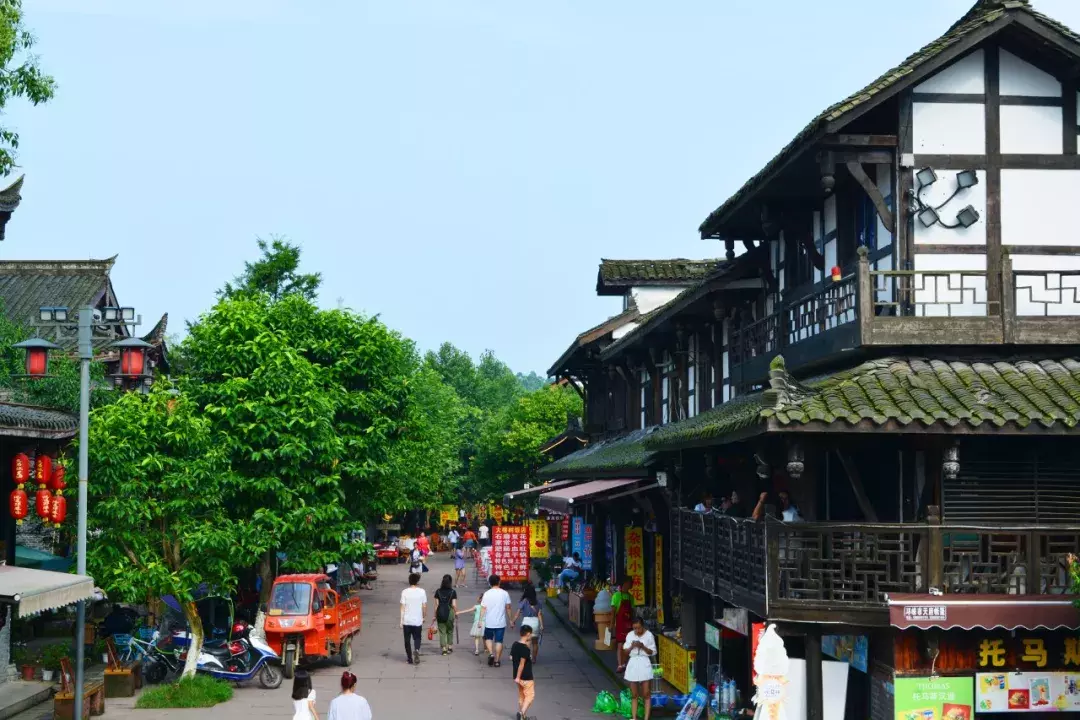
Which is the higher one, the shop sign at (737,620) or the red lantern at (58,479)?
the red lantern at (58,479)

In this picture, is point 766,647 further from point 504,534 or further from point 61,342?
point 61,342

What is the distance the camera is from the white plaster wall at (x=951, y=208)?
1493 centimetres

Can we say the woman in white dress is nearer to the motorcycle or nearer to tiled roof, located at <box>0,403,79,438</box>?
the motorcycle

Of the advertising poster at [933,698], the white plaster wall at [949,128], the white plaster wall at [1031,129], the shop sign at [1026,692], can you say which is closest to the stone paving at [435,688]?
the advertising poster at [933,698]

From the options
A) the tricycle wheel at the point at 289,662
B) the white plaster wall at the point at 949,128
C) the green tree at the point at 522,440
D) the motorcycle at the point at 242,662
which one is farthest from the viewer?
the green tree at the point at 522,440

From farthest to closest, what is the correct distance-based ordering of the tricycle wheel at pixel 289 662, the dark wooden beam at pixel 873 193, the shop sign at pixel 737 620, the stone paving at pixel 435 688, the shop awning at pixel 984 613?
1. the tricycle wheel at pixel 289 662
2. the stone paving at pixel 435 688
3. the shop sign at pixel 737 620
4. the dark wooden beam at pixel 873 193
5. the shop awning at pixel 984 613

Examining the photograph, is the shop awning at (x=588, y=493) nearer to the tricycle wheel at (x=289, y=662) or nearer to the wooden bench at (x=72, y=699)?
the tricycle wheel at (x=289, y=662)

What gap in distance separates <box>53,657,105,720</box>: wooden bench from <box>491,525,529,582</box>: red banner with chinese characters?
875 inches

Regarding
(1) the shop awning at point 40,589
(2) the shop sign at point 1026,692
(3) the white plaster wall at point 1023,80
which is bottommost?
(2) the shop sign at point 1026,692

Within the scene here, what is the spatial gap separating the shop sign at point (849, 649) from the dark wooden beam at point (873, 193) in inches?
188

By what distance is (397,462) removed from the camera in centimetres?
3494

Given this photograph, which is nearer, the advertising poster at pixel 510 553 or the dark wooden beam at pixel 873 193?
the dark wooden beam at pixel 873 193

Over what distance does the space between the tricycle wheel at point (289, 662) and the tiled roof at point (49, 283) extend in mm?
23221

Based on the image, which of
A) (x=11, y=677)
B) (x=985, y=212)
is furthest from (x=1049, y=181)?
(x=11, y=677)
